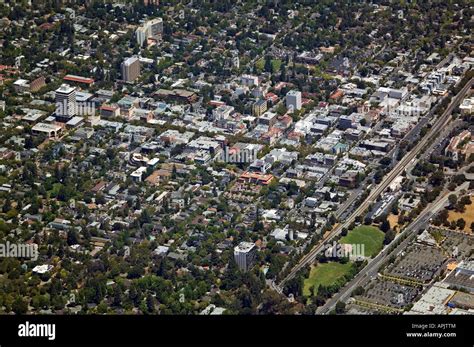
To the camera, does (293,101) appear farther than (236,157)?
Yes

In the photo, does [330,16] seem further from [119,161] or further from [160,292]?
[160,292]

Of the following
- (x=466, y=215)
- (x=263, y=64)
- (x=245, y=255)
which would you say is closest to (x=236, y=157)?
(x=245, y=255)

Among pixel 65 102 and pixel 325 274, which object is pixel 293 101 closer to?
pixel 65 102

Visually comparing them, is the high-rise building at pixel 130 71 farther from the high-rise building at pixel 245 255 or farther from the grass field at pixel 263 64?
the high-rise building at pixel 245 255

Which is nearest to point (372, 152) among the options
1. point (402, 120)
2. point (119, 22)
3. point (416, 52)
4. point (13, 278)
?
point (402, 120)

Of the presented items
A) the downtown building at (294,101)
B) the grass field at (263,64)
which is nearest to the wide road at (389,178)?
the downtown building at (294,101)

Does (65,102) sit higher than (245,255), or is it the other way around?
(245,255)

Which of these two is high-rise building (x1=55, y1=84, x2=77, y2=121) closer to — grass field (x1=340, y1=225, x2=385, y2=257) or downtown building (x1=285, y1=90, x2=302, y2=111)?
downtown building (x1=285, y1=90, x2=302, y2=111)

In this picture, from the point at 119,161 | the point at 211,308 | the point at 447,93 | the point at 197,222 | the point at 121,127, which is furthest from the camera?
the point at 447,93
